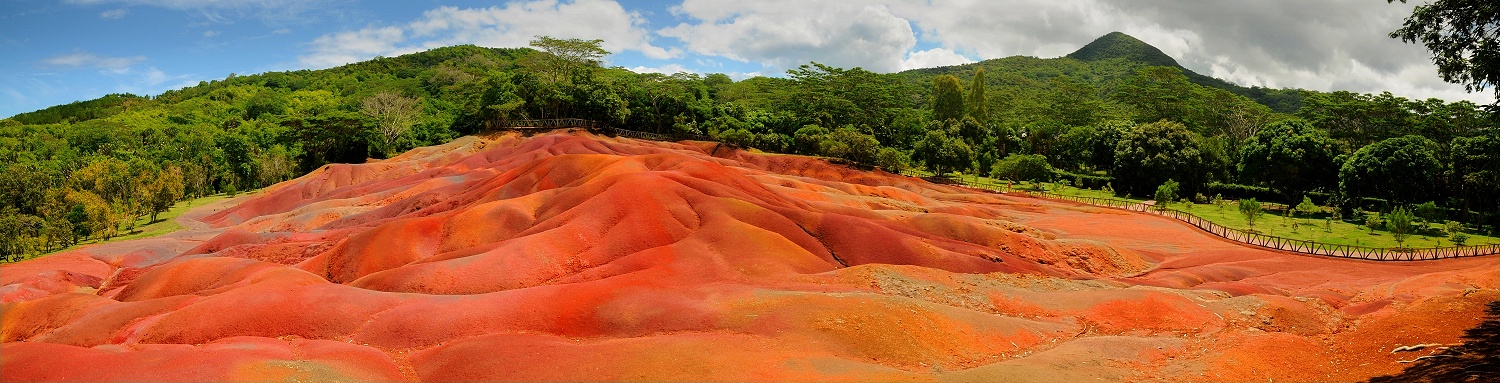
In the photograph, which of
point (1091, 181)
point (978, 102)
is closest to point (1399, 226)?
point (1091, 181)

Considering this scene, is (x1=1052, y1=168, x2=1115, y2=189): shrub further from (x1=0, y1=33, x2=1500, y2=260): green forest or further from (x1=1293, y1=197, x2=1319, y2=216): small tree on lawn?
(x1=1293, y1=197, x2=1319, y2=216): small tree on lawn

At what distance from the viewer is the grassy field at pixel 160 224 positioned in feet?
155

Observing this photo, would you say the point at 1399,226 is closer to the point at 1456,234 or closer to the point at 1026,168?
the point at 1456,234

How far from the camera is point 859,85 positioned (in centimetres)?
9388

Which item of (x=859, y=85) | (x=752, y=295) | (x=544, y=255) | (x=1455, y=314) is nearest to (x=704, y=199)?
(x=544, y=255)

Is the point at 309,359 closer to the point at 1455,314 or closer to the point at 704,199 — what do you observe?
the point at 704,199

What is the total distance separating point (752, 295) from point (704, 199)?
41.1ft

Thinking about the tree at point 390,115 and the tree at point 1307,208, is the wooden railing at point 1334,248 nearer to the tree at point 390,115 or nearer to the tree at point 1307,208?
the tree at point 1307,208

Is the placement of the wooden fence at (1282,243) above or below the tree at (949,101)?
below

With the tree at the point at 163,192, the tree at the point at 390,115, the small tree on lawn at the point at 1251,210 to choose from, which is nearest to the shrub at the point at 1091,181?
the small tree on lawn at the point at 1251,210

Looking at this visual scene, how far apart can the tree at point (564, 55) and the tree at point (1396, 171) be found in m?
78.8

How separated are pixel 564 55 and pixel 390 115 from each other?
22472 mm

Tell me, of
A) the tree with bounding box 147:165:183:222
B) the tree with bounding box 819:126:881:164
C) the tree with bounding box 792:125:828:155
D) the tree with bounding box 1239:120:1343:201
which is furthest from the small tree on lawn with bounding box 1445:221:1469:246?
the tree with bounding box 147:165:183:222

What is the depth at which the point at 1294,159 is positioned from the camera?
54.3 meters
